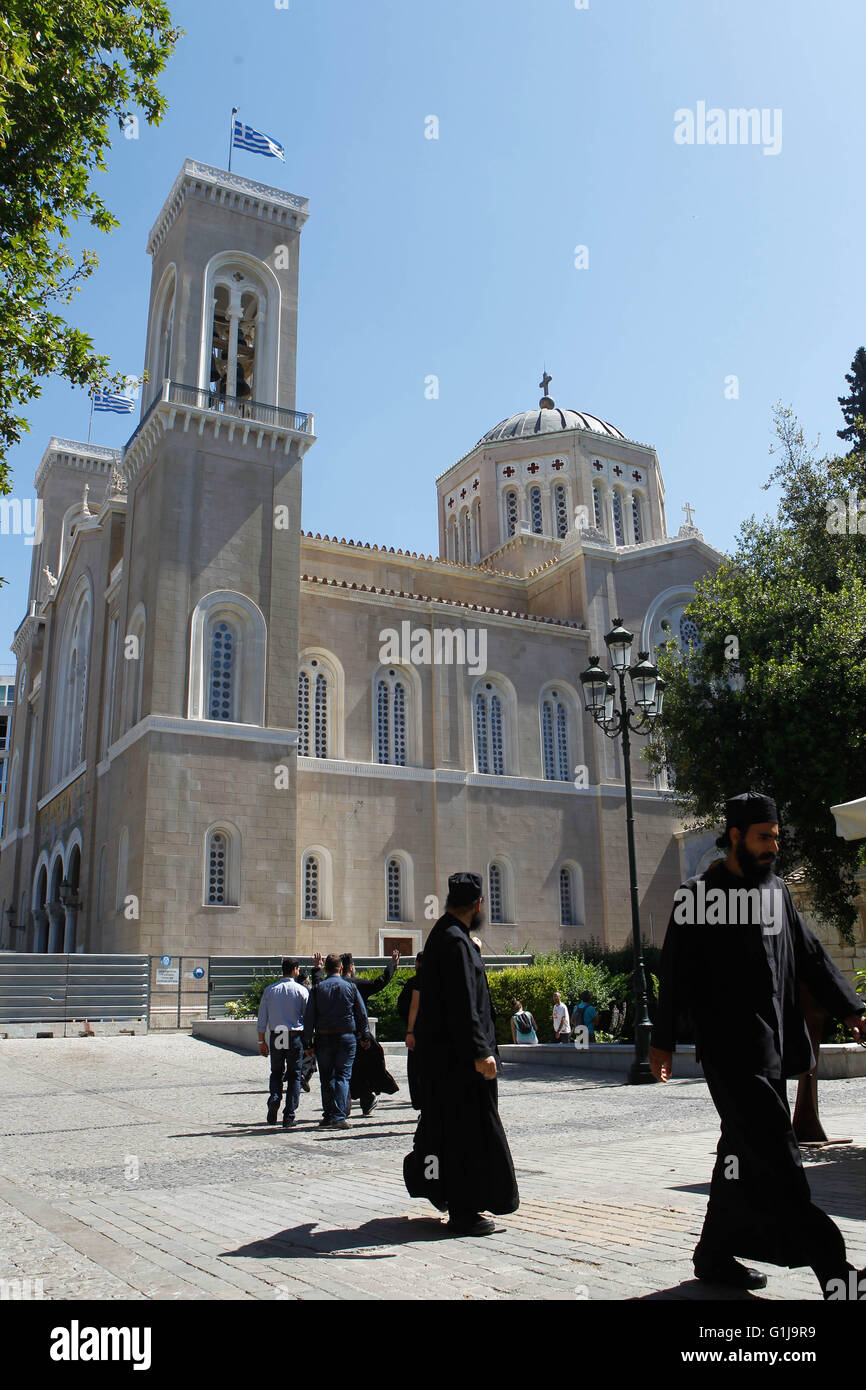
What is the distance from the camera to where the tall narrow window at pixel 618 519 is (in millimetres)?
40056

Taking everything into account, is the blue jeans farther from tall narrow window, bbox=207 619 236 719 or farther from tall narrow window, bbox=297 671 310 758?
tall narrow window, bbox=297 671 310 758

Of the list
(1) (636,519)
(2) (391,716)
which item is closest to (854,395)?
(1) (636,519)

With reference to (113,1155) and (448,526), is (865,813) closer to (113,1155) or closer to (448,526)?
(113,1155)

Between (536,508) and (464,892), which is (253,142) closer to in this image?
(536,508)

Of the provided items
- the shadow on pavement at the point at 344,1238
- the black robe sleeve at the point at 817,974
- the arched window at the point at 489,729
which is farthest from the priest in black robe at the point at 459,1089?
the arched window at the point at 489,729

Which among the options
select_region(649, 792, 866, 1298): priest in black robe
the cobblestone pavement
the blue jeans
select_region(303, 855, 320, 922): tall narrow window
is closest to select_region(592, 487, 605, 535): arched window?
select_region(303, 855, 320, 922): tall narrow window

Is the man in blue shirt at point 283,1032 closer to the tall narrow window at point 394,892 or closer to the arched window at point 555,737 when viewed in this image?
the tall narrow window at point 394,892

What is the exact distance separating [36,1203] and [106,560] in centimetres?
2786

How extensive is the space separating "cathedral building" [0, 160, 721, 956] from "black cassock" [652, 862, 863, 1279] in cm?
2111

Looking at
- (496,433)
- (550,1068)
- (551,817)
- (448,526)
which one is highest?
(496,433)

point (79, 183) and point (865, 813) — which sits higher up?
point (79, 183)

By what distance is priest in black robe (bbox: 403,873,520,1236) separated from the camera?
5.18 m

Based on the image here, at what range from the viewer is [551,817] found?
105 feet
